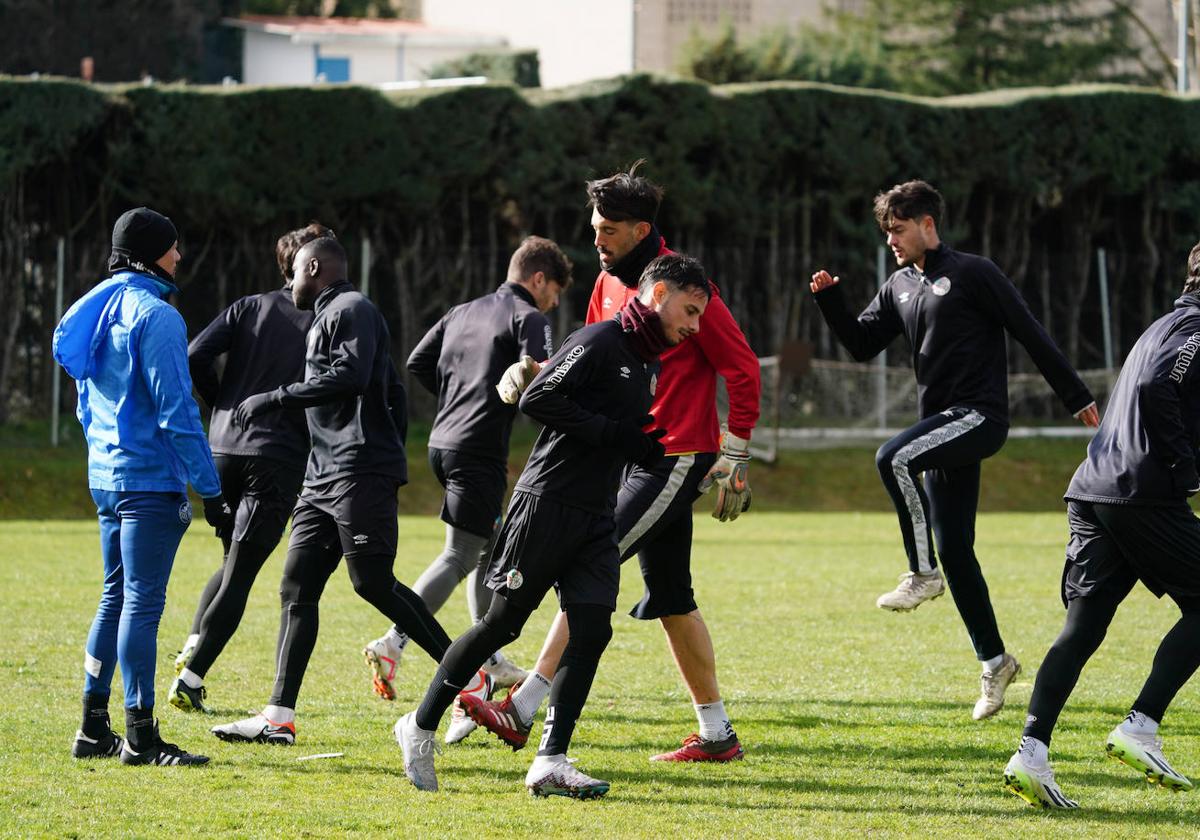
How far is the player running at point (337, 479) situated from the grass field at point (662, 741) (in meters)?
0.37

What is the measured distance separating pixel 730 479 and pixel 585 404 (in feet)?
2.97

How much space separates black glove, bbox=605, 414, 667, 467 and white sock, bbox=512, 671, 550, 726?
1123mm

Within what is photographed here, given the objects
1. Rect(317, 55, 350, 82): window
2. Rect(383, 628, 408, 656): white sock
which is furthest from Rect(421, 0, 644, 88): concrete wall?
Rect(383, 628, 408, 656): white sock

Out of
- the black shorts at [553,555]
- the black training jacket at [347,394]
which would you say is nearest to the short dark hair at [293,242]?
the black training jacket at [347,394]

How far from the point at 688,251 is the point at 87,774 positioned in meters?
19.8

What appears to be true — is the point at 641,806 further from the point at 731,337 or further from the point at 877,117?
the point at 877,117

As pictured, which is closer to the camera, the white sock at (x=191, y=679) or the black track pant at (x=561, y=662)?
the black track pant at (x=561, y=662)

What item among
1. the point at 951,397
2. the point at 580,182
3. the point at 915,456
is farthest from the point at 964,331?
the point at 580,182

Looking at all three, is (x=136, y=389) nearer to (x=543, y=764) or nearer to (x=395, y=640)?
(x=395, y=640)

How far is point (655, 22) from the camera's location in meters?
53.6

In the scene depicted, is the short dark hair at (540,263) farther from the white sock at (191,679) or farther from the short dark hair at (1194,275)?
the short dark hair at (1194,275)

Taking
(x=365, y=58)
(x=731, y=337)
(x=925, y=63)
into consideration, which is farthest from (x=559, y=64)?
(x=731, y=337)

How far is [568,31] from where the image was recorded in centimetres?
4697

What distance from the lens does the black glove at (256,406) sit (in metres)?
6.89
